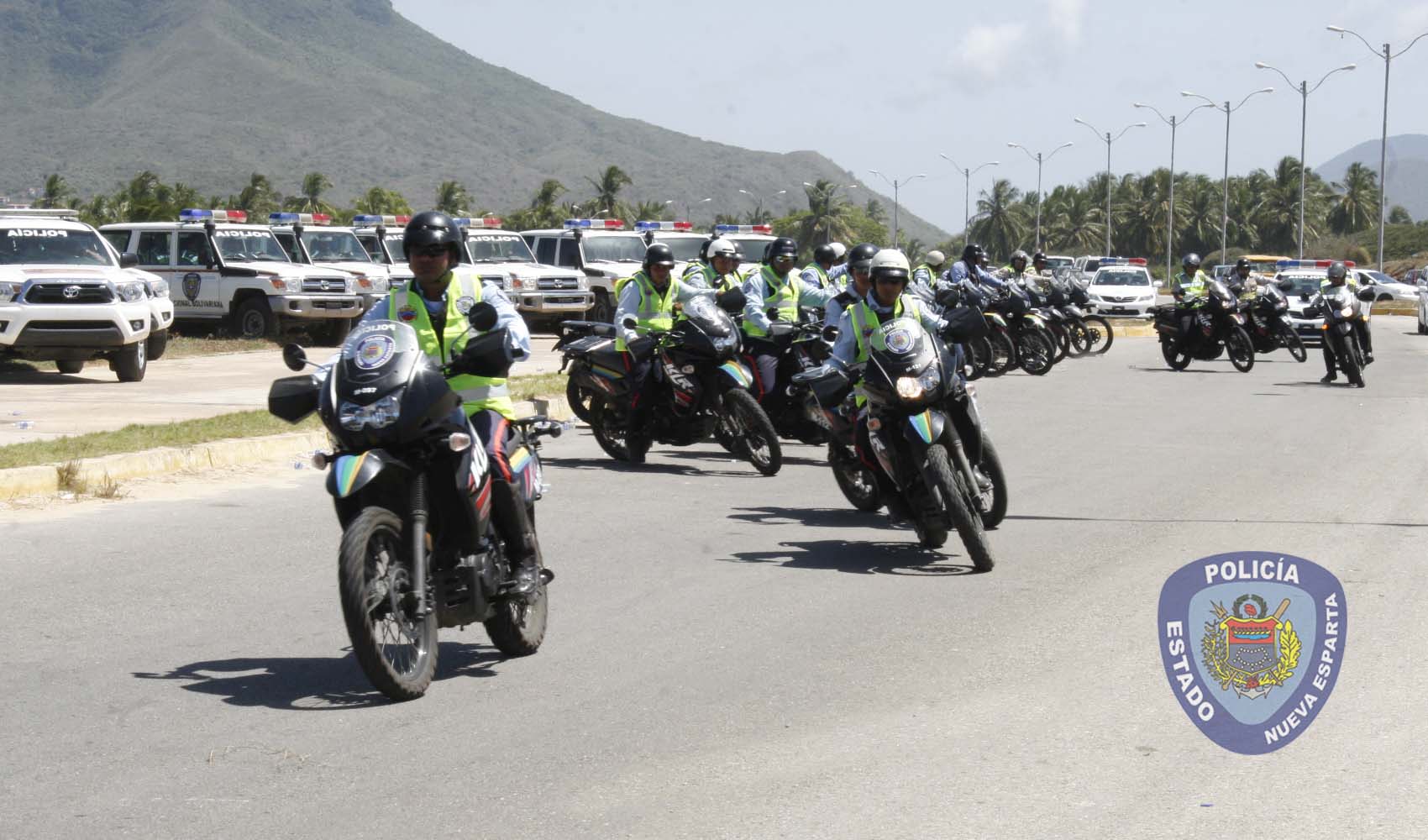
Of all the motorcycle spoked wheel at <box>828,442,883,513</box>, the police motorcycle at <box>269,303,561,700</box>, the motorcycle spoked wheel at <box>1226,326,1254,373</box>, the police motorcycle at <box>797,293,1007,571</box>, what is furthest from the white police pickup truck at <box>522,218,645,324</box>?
the police motorcycle at <box>269,303,561,700</box>

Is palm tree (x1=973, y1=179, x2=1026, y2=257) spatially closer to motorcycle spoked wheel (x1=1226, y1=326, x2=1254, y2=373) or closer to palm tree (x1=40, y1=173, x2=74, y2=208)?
palm tree (x1=40, y1=173, x2=74, y2=208)

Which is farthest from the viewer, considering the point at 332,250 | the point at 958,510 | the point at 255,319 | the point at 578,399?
the point at 332,250

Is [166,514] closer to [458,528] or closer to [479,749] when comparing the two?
[458,528]

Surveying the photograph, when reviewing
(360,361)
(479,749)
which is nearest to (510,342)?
(360,361)

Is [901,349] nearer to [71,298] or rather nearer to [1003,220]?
[71,298]

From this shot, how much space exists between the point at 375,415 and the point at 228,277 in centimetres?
2242

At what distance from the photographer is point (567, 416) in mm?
17969

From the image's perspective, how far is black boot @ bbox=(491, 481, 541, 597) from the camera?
6762mm

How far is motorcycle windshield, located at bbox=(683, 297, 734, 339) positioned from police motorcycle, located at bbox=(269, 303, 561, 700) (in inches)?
253

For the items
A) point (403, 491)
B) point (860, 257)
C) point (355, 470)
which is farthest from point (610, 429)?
point (355, 470)

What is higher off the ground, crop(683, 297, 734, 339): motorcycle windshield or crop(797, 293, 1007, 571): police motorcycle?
crop(683, 297, 734, 339): motorcycle windshield

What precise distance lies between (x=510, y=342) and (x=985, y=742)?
2236 millimetres

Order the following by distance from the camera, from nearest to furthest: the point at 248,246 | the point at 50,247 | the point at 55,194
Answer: the point at 50,247 → the point at 248,246 → the point at 55,194

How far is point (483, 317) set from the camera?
21.2 ft
